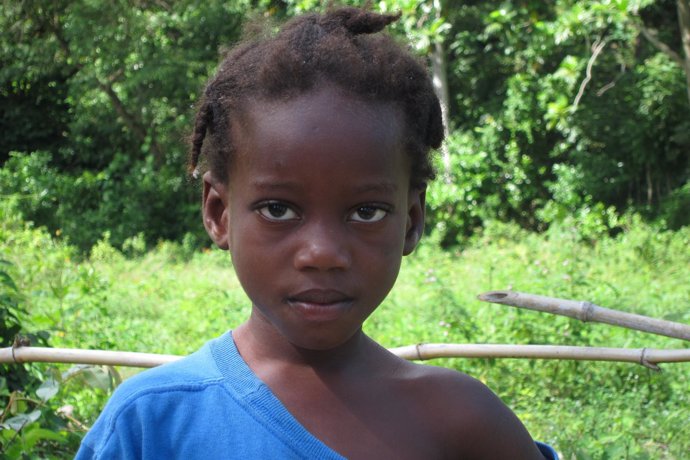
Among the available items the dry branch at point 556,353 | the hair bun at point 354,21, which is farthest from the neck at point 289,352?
the dry branch at point 556,353

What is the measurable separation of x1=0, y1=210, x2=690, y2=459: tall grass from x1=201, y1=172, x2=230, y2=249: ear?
1.31m

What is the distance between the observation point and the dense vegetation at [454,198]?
4.18m

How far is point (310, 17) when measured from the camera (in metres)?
1.38

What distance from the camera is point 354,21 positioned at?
4.42 feet

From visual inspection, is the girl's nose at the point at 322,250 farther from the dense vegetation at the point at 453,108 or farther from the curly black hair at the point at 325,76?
the dense vegetation at the point at 453,108

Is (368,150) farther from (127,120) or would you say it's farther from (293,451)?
(127,120)

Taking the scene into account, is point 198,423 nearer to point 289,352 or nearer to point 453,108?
point 289,352

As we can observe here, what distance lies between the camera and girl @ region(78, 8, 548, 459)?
1213mm

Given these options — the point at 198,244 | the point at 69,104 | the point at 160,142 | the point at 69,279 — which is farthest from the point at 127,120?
the point at 69,279

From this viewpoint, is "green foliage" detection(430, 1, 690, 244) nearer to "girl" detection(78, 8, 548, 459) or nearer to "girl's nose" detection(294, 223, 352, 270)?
"girl" detection(78, 8, 548, 459)

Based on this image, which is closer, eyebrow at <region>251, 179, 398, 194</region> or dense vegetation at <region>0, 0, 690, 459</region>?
eyebrow at <region>251, 179, 398, 194</region>

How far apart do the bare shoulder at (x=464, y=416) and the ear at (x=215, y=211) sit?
35 centimetres

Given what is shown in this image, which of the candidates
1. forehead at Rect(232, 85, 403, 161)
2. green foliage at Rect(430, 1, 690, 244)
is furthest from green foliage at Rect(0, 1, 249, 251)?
forehead at Rect(232, 85, 403, 161)

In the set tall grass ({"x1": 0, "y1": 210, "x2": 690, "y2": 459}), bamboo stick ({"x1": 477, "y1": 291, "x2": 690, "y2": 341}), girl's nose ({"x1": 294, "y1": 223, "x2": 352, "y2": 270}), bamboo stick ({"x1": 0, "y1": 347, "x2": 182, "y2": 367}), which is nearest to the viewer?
girl's nose ({"x1": 294, "y1": 223, "x2": 352, "y2": 270})
